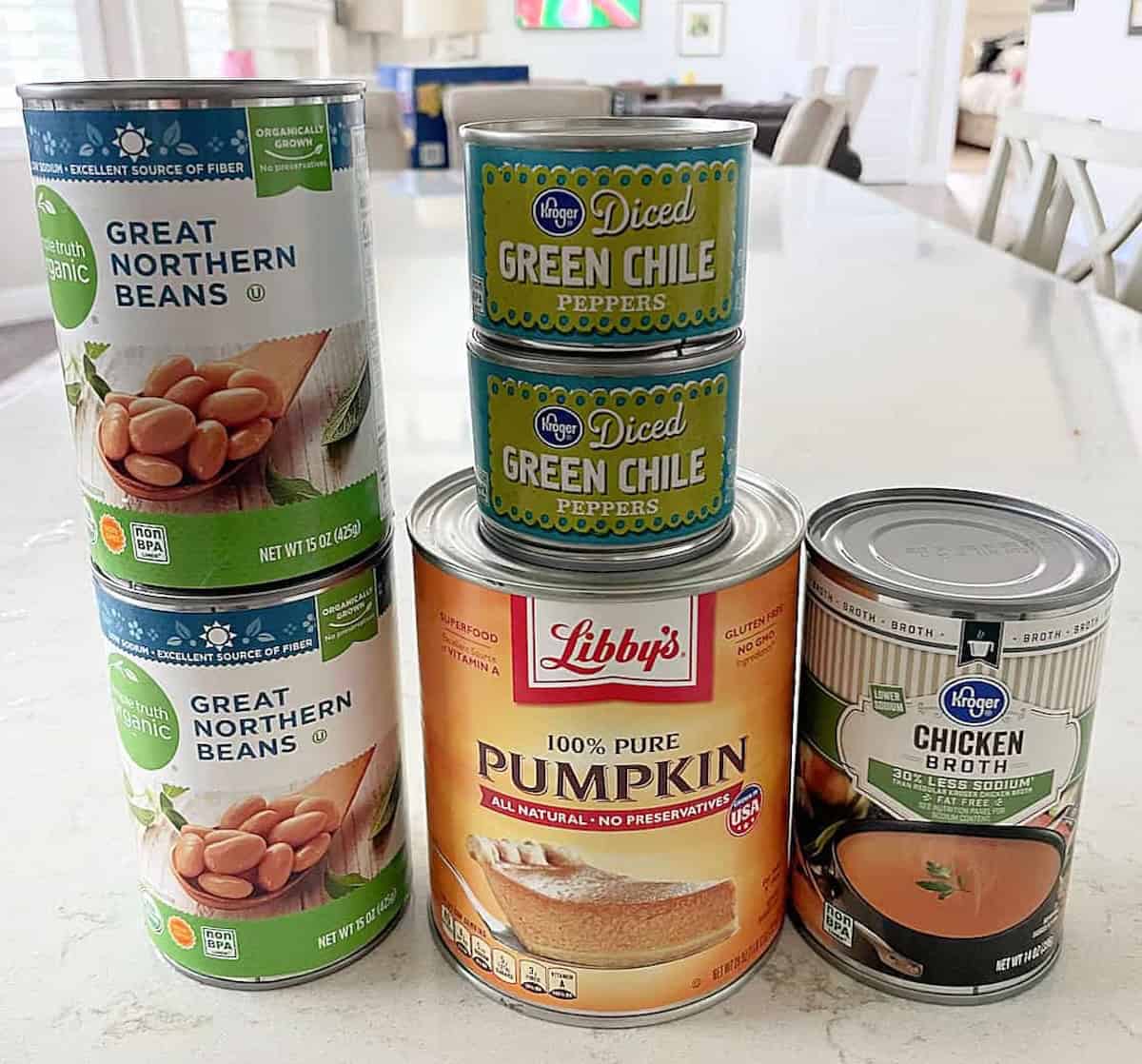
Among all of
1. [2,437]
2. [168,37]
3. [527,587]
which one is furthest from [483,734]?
[168,37]

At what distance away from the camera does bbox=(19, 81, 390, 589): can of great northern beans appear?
19.0 inches

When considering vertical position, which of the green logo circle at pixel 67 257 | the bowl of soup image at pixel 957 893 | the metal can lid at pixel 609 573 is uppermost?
the green logo circle at pixel 67 257

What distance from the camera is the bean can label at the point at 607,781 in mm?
540

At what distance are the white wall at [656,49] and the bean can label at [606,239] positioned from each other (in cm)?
1009

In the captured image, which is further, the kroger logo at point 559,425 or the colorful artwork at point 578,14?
the colorful artwork at point 578,14

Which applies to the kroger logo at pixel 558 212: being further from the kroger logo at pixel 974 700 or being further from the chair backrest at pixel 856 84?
the chair backrest at pixel 856 84

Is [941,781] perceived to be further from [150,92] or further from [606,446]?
[150,92]

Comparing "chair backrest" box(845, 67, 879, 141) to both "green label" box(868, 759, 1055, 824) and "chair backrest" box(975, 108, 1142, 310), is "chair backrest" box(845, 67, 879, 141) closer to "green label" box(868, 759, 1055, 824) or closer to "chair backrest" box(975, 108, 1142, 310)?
"chair backrest" box(975, 108, 1142, 310)

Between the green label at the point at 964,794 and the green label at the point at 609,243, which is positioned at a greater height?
the green label at the point at 609,243

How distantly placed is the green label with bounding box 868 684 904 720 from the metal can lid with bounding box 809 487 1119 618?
45 mm

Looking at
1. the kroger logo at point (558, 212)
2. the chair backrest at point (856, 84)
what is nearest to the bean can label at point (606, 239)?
the kroger logo at point (558, 212)

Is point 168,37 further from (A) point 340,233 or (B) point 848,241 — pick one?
(A) point 340,233

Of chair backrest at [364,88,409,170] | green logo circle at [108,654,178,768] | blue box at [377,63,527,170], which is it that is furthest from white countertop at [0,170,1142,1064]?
blue box at [377,63,527,170]

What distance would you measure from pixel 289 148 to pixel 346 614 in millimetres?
213
